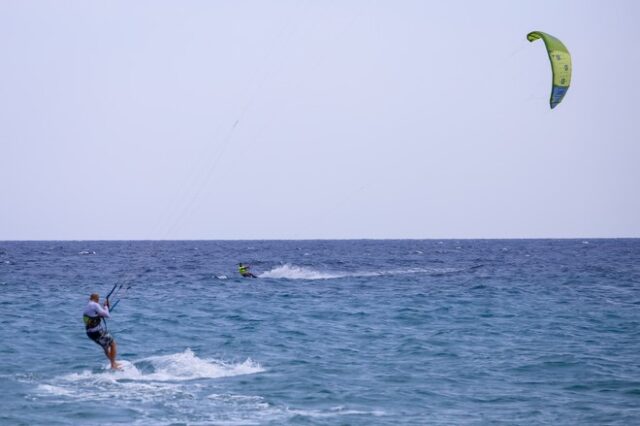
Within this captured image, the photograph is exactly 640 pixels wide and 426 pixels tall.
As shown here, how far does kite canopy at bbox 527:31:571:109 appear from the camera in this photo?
23344 millimetres

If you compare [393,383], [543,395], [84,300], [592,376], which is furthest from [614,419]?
[84,300]

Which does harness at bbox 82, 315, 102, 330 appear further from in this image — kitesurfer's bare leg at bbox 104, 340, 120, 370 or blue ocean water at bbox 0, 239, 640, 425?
blue ocean water at bbox 0, 239, 640, 425

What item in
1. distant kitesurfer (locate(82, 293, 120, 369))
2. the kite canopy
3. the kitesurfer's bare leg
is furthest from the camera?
the kite canopy

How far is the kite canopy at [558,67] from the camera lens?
76.6 feet

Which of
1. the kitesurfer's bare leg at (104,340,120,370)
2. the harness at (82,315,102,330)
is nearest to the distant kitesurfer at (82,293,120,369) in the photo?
the harness at (82,315,102,330)

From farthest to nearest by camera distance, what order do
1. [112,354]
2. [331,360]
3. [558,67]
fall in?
[558,67]
[331,360]
[112,354]

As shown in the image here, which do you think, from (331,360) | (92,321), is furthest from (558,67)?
(92,321)

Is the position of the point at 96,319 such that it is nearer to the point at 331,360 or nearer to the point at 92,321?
the point at 92,321

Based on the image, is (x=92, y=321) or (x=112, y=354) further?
(x=112, y=354)

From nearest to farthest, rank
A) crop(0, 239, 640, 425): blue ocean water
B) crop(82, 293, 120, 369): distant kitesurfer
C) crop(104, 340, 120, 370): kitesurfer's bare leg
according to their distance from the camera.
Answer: crop(0, 239, 640, 425): blue ocean water → crop(82, 293, 120, 369): distant kitesurfer → crop(104, 340, 120, 370): kitesurfer's bare leg

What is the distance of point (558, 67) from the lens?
76.7ft


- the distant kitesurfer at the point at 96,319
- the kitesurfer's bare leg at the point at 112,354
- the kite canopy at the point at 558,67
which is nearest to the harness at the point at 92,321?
the distant kitesurfer at the point at 96,319

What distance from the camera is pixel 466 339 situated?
2402 cm

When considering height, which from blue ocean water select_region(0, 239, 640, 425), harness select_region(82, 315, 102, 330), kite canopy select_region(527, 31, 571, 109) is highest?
kite canopy select_region(527, 31, 571, 109)
